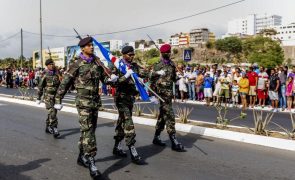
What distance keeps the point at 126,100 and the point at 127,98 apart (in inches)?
1.7

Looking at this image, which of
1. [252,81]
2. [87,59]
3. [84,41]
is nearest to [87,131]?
[87,59]

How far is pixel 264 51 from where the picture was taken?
120 meters

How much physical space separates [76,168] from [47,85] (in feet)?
12.9

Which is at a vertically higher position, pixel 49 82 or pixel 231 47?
pixel 231 47

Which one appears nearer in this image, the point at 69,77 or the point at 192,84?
the point at 69,77

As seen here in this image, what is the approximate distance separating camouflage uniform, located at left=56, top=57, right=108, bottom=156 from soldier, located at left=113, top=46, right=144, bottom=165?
600mm

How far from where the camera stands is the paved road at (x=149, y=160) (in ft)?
19.2

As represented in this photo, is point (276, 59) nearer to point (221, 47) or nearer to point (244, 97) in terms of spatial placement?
point (221, 47)

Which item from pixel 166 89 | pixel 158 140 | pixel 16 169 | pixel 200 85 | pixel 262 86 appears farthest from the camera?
pixel 200 85

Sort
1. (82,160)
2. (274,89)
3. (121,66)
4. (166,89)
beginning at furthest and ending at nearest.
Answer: (274,89) → (166,89) → (121,66) → (82,160)

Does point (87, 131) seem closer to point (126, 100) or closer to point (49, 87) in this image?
point (126, 100)

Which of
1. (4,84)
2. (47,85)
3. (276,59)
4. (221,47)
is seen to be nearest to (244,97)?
(47,85)

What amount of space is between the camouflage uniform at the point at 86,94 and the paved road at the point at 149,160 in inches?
22.9

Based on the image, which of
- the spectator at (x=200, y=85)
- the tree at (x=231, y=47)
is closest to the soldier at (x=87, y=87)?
the spectator at (x=200, y=85)
